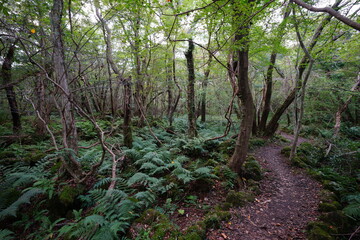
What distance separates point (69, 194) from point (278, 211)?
16.9 ft

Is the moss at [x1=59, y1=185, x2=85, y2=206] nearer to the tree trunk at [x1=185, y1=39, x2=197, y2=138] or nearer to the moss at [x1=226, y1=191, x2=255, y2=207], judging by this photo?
the moss at [x1=226, y1=191, x2=255, y2=207]

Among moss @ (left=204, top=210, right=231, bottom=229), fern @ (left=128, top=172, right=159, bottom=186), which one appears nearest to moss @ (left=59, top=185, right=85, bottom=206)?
fern @ (left=128, top=172, right=159, bottom=186)

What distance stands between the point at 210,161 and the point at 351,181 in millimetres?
4404

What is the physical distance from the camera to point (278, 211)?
3666mm

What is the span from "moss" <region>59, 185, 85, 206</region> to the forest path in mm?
3284

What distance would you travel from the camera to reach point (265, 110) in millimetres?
9531

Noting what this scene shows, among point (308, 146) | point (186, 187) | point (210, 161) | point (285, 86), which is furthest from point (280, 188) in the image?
point (285, 86)

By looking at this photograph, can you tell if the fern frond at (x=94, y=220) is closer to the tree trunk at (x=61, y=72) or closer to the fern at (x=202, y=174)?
the tree trunk at (x=61, y=72)

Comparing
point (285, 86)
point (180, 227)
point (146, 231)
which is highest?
point (285, 86)

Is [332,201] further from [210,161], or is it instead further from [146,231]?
[146,231]

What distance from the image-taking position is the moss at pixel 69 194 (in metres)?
3.50

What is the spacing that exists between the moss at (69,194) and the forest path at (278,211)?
3284 millimetres

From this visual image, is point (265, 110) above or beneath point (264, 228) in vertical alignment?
above

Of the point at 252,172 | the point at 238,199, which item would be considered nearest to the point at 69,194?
the point at 238,199
